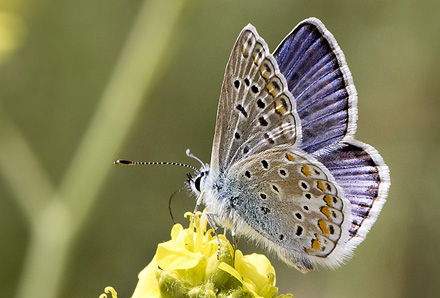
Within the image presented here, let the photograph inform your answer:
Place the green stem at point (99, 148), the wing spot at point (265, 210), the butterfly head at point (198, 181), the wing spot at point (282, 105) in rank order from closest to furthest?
the wing spot at point (282, 105) < the wing spot at point (265, 210) < the butterfly head at point (198, 181) < the green stem at point (99, 148)

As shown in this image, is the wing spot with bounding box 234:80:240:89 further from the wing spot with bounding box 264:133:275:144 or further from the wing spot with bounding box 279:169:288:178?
the wing spot with bounding box 279:169:288:178

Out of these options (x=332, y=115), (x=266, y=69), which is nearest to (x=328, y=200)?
(x=332, y=115)

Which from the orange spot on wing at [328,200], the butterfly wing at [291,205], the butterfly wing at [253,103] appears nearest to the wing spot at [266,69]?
the butterfly wing at [253,103]

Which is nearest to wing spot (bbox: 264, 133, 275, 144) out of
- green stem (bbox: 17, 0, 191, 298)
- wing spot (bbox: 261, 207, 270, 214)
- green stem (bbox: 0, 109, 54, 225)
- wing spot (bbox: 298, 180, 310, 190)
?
wing spot (bbox: 298, 180, 310, 190)

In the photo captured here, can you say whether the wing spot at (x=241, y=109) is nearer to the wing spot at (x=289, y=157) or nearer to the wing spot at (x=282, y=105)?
the wing spot at (x=282, y=105)

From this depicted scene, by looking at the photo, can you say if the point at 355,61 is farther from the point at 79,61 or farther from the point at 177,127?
the point at 79,61

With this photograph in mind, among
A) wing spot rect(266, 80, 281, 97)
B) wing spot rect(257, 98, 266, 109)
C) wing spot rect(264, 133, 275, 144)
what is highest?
wing spot rect(266, 80, 281, 97)

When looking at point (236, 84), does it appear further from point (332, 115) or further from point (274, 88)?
point (332, 115)

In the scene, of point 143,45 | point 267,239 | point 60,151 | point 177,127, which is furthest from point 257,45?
point 60,151

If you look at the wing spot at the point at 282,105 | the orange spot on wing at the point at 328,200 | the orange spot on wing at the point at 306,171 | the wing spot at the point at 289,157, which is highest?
the wing spot at the point at 282,105
